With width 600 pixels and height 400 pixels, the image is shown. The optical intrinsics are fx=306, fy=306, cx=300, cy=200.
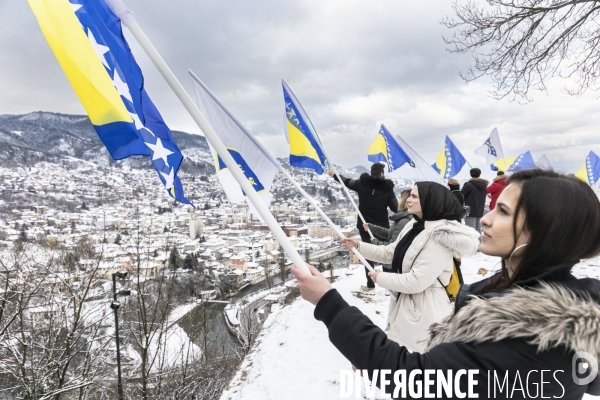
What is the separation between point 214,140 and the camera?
1.64m

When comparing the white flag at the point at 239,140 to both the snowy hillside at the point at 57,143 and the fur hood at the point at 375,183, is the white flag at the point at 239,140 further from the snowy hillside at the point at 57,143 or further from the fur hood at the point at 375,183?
the snowy hillside at the point at 57,143

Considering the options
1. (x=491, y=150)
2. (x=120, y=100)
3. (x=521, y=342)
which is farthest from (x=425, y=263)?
(x=491, y=150)

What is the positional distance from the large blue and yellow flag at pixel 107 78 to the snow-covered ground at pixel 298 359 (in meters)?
3.19

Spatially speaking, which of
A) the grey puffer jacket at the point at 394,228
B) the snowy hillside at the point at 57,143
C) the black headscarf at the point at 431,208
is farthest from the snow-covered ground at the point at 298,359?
the snowy hillside at the point at 57,143

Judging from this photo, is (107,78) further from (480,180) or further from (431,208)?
(480,180)

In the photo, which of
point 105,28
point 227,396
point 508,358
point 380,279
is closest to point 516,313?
point 508,358

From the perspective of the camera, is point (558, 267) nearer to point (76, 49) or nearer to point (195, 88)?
point (76, 49)

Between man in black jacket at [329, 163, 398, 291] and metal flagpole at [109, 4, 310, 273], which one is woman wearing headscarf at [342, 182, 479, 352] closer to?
metal flagpole at [109, 4, 310, 273]

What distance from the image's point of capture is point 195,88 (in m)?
3.26

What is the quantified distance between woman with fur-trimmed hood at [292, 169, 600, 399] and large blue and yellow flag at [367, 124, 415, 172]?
6.46 m

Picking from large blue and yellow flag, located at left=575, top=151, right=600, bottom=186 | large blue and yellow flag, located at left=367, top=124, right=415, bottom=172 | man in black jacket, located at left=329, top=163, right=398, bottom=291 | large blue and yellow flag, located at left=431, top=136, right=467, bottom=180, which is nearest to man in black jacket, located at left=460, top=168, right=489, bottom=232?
large blue and yellow flag, located at left=367, top=124, right=415, bottom=172

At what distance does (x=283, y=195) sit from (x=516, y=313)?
308 ft

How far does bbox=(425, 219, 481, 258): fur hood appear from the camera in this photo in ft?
7.18

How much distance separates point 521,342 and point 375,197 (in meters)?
4.26
